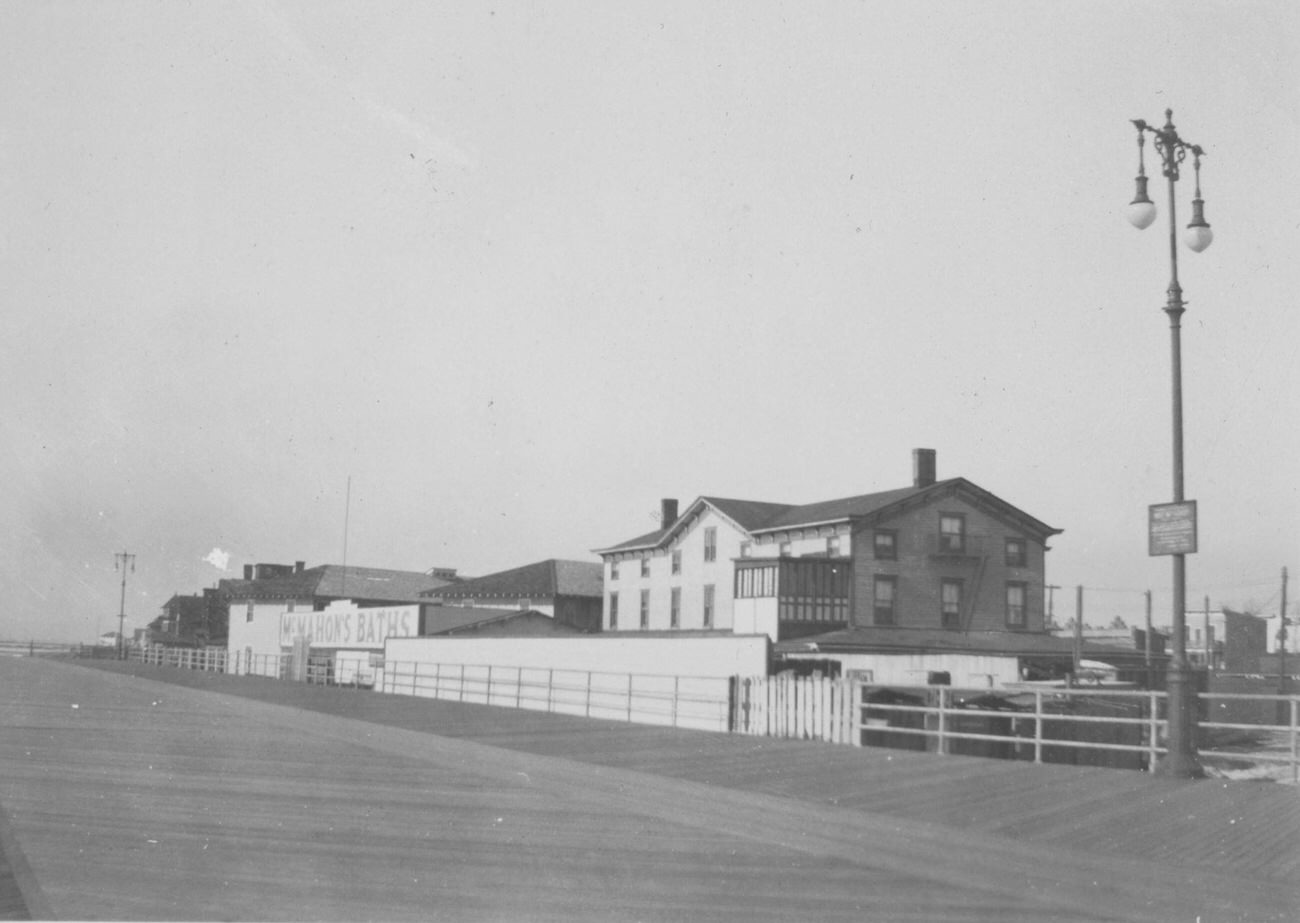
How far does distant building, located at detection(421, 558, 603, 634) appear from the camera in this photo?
6761cm

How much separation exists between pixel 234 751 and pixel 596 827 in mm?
7956

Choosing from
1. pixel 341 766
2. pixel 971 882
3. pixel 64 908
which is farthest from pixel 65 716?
pixel 971 882

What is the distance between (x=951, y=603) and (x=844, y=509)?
577 centimetres

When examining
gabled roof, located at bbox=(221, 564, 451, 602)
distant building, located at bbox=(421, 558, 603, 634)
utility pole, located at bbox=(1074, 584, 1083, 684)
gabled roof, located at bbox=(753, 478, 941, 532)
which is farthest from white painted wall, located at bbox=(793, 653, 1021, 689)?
gabled roof, located at bbox=(221, 564, 451, 602)

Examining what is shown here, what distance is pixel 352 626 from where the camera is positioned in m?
58.2

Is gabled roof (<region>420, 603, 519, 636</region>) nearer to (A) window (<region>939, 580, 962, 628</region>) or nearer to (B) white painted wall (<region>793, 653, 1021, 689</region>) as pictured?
(B) white painted wall (<region>793, 653, 1021, 689</region>)

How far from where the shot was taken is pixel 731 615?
55.8m

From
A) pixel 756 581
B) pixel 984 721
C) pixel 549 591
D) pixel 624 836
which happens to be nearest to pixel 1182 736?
pixel 624 836

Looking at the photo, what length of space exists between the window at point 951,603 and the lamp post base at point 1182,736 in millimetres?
38132

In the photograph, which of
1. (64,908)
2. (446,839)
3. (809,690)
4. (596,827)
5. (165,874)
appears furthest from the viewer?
(809,690)

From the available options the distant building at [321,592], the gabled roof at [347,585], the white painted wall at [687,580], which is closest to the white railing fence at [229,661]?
the distant building at [321,592]

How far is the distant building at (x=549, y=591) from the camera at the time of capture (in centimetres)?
6761

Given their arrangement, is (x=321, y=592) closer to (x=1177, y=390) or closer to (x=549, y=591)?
(x=549, y=591)

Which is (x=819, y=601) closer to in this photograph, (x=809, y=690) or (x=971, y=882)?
(x=809, y=690)
